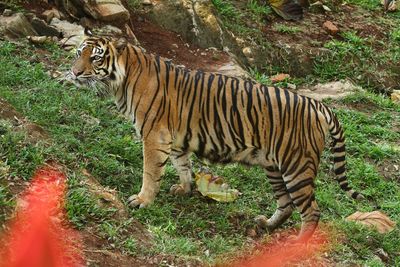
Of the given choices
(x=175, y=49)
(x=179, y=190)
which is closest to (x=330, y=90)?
(x=175, y=49)

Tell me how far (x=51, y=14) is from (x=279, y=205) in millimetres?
4650

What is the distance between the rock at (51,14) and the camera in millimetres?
8328

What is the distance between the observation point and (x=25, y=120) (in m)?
5.04

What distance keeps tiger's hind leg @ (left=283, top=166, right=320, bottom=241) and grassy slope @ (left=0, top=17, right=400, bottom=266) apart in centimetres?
29

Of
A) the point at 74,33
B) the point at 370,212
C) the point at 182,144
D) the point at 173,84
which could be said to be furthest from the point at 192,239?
the point at 74,33

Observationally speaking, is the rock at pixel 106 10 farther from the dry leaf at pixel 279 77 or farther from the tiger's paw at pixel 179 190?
the tiger's paw at pixel 179 190

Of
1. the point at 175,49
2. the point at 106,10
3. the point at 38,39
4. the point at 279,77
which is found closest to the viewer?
the point at 38,39

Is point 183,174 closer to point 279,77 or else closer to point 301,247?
Answer: point 301,247

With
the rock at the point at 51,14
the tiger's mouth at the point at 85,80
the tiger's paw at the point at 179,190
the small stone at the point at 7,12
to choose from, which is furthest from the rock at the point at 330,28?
the tiger's mouth at the point at 85,80

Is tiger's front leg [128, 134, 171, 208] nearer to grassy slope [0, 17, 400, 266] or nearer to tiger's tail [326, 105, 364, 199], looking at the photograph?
grassy slope [0, 17, 400, 266]

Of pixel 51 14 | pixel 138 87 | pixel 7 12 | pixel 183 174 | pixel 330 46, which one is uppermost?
pixel 138 87

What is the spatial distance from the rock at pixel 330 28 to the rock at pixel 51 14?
5.40 metres

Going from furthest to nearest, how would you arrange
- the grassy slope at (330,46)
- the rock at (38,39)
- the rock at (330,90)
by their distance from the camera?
the grassy slope at (330,46), the rock at (330,90), the rock at (38,39)

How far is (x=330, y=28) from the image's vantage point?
11.6 meters
